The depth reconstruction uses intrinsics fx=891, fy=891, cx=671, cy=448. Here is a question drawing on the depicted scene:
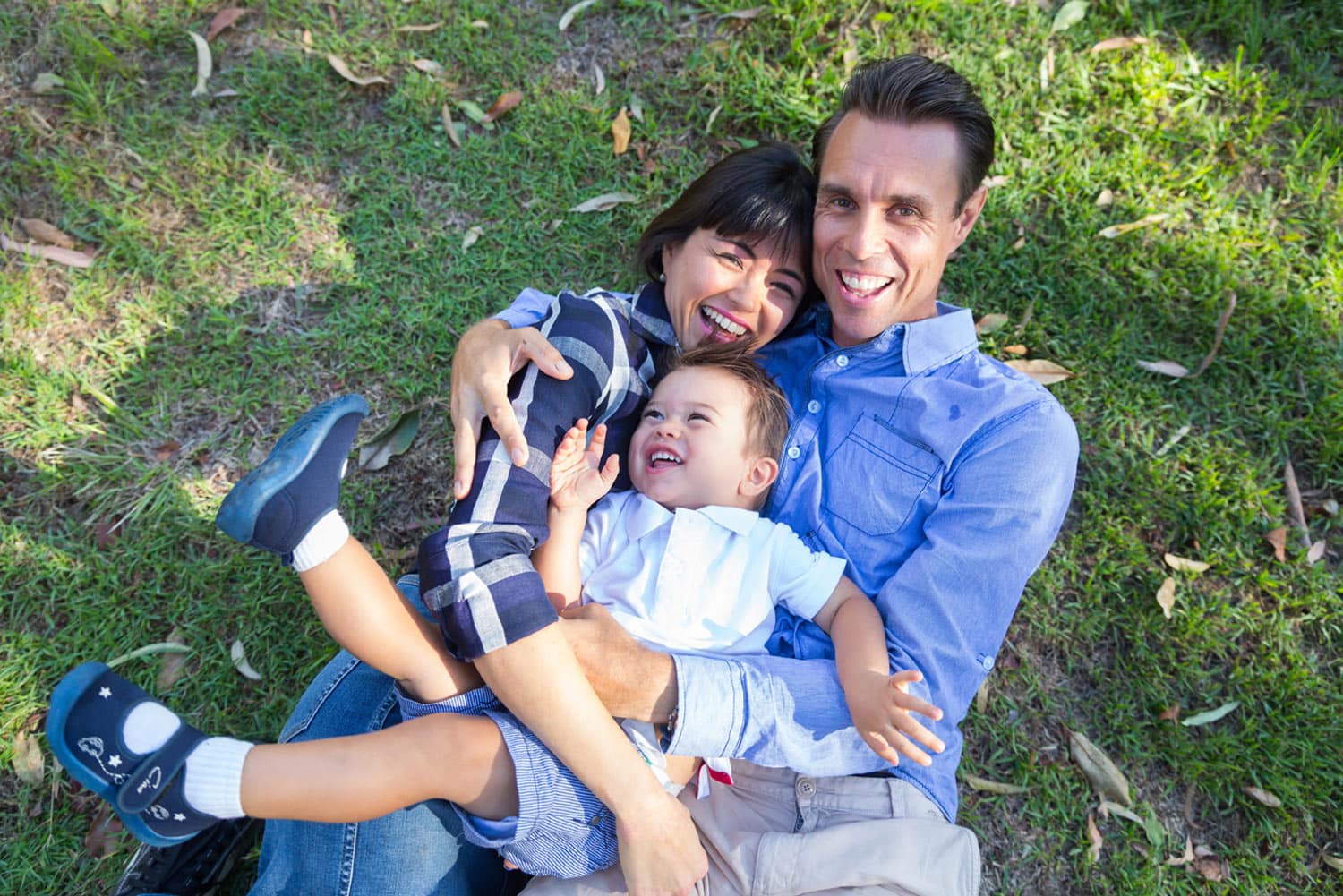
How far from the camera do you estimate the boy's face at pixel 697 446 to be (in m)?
2.87

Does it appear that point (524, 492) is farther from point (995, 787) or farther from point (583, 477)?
point (995, 787)

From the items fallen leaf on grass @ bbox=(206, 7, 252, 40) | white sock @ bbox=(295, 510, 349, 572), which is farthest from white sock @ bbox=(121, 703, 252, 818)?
fallen leaf on grass @ bbox=(206, 7, 252, 40)

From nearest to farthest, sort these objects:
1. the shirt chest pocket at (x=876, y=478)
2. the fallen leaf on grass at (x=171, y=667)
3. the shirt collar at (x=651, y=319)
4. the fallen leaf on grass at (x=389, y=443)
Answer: the shirt chest pocket at (x=876, y=478)
the shirt collar at (x=651, y=319)
the fallen leaf on grass at (x=171, y=667)
the fallen leaf on grass at (x=389, y=443)

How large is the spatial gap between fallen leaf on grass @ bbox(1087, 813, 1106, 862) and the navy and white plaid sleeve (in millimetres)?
2332

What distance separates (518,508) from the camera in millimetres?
2553

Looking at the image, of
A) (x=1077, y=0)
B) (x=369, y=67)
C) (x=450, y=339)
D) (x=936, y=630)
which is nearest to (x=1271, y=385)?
(x=1077, y=0)

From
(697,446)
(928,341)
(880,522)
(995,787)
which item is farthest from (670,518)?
(995,787)

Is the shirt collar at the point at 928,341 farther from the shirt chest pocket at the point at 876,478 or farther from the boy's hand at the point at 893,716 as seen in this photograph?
the boy's hand at the point at 893,716

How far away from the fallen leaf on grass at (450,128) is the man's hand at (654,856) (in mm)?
3003

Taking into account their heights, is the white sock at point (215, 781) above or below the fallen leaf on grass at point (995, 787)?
above

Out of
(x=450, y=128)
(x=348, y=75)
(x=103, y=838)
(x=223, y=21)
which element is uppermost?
(x=223, y=21)

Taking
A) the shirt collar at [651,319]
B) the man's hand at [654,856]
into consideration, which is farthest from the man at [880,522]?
the shirt collar at [651,319]

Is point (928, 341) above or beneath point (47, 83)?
beneath

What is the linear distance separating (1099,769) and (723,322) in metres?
2.23
